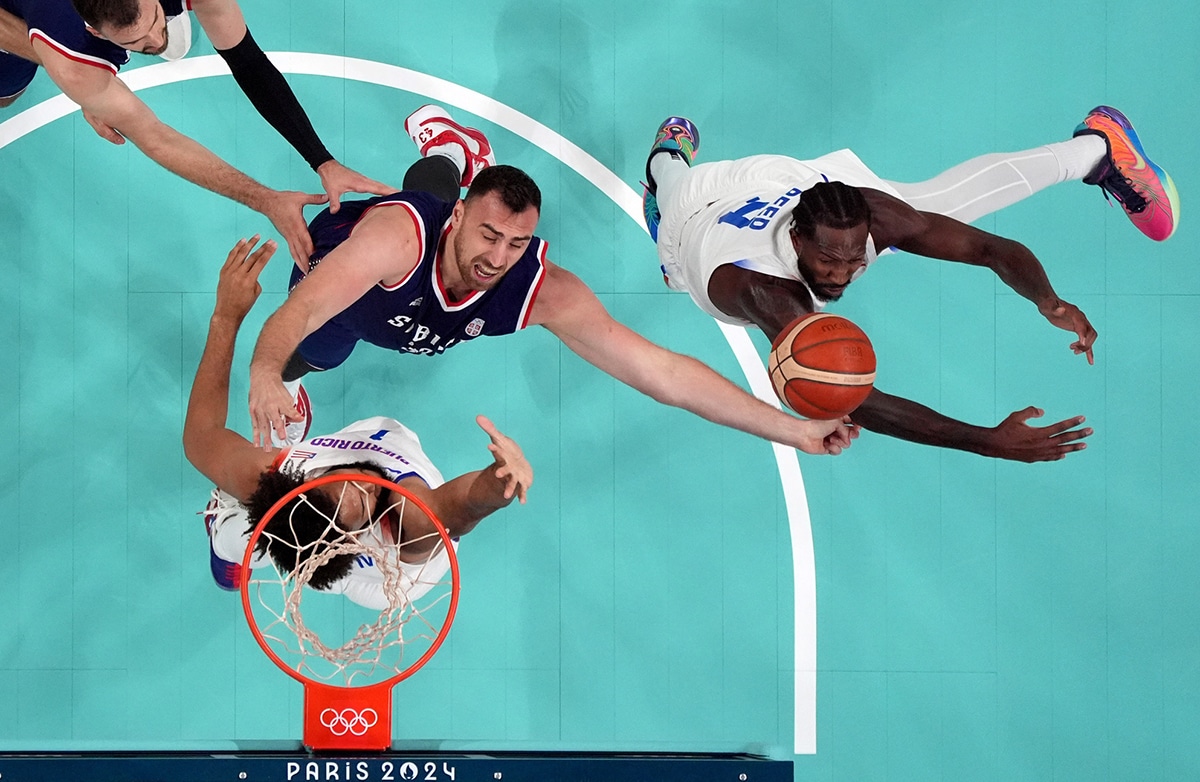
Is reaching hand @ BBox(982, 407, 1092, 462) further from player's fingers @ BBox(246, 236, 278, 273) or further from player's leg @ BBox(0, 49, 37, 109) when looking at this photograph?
player's leg @ BBox(0, 49, 37, 109)

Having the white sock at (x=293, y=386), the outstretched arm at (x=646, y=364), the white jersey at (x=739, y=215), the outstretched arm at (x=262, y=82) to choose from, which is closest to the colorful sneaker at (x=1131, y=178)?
the white jersey at (x=739, y=215)

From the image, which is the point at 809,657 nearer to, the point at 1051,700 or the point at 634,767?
the point at 1051,700

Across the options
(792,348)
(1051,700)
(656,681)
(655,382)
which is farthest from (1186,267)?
(656,681)

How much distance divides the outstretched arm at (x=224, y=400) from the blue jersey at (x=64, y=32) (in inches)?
46.2

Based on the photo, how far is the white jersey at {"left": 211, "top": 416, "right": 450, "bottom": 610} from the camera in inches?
191

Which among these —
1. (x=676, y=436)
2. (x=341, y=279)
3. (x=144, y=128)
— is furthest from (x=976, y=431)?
(x=144, y=128)

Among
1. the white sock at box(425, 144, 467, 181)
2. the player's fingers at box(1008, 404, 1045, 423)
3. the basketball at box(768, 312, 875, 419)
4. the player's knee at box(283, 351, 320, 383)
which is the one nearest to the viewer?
the basketball at box(768, 312, 875, 419)

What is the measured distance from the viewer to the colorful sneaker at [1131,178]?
623 cm

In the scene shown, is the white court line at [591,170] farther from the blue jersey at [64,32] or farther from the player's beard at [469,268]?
the player's beard at [469,268]

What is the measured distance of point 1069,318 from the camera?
5426mm

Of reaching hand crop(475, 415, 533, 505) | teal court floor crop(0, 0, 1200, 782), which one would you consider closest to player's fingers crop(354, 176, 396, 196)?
teal court floor crop(0, 0, 1200, 782)

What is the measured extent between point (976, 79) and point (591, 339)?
3307 millimetres

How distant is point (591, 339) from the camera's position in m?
5.14

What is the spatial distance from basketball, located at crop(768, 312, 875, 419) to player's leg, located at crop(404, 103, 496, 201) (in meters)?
2.19
